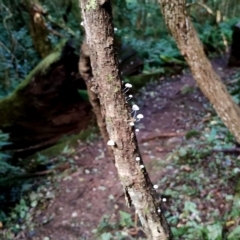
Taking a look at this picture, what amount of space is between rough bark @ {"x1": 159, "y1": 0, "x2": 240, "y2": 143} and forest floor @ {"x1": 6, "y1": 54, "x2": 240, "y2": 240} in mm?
1110

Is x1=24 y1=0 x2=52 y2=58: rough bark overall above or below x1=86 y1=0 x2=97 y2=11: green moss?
above

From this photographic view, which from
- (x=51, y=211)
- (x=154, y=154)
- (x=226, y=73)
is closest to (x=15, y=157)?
(x=51, y=211)

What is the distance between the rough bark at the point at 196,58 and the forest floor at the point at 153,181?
111 centimetres

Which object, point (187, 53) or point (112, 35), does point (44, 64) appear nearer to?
point (187, 53)

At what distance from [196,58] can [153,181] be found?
2.19 meters

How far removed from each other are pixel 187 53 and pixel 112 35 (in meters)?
1.54

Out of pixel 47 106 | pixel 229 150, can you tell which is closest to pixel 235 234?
pixel 229 150

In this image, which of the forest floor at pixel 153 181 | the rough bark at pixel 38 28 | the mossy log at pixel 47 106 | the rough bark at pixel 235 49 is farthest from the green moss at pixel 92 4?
the rough bark at pixel 235 49

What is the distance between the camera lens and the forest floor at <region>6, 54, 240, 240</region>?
5.03m

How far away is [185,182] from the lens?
5516 millimetres

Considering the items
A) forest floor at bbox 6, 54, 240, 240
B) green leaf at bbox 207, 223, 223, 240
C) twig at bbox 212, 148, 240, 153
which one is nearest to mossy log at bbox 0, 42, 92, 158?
forest floor at bbox 6, 54, 240, 240

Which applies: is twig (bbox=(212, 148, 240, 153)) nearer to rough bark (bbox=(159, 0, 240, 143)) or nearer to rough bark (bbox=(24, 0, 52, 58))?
rough bark (bbox=(159, 0, 240, 143))

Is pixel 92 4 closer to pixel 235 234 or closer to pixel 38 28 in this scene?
pixel 235 234

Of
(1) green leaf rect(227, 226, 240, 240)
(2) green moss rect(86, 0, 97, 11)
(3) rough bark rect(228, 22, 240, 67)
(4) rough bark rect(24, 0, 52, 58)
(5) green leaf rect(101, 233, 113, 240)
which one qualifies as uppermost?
(4) rough bark rect(24, 0, 52, 58)
